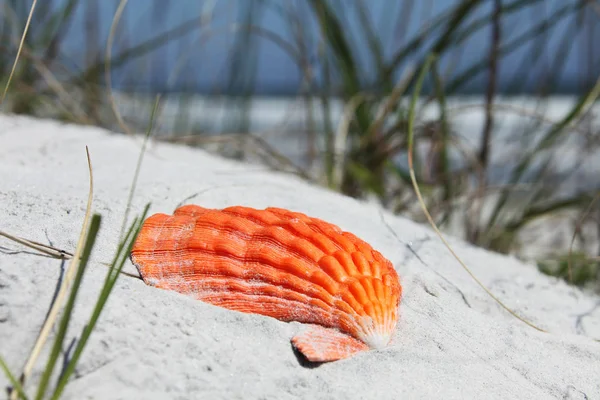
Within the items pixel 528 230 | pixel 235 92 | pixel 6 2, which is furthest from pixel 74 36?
pixel 528 230

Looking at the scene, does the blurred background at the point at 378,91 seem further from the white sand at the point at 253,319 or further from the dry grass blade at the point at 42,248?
the dry grass blade at the point at 42,248

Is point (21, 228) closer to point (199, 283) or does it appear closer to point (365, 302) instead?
point (199, 283)

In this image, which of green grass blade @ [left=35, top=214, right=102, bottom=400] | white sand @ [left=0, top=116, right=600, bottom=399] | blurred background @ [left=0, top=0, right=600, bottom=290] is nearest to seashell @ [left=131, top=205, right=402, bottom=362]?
white sand @ [left=0, top=116, right=600, bottom=399]

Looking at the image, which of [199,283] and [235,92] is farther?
[235,92]

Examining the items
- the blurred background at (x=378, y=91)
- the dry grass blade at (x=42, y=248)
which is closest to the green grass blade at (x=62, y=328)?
the dry grass blade at (x=42, y=248)

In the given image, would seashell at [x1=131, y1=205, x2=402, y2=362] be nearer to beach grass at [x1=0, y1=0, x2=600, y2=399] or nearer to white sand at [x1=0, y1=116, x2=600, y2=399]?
white sand at [x1=0, y1=116, x2=600, y2=399]

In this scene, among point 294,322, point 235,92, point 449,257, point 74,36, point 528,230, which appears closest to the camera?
point 294,322
